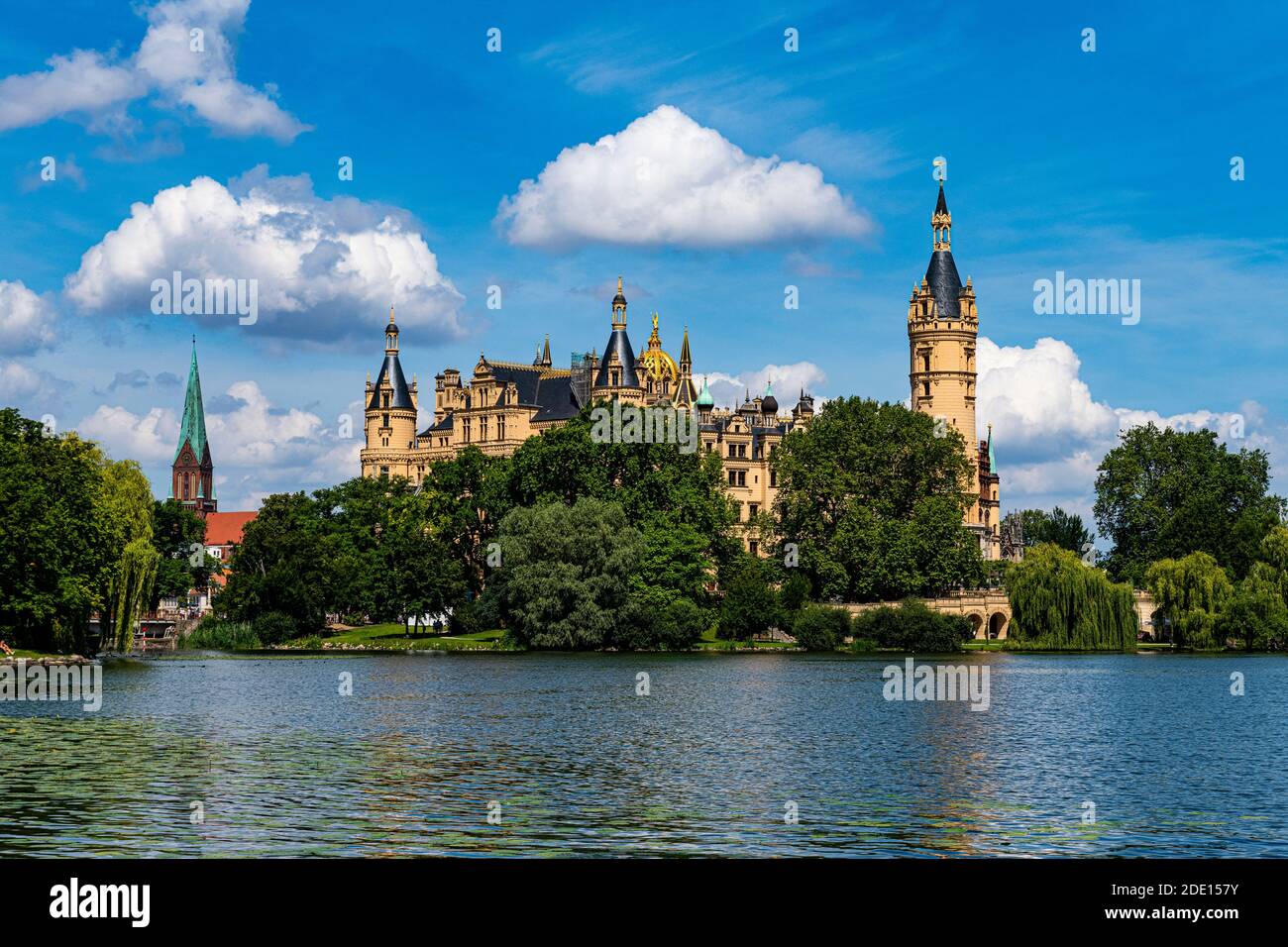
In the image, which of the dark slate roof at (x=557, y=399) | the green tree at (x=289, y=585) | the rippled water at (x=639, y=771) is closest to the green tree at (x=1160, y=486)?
the dark slate roof at (x=557, y=399)

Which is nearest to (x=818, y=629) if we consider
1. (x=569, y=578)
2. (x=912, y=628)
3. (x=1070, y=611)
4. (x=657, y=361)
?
(x=912, y=628)

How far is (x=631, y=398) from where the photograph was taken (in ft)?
445

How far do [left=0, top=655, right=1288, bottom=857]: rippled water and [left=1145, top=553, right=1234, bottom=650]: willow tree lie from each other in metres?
30.9

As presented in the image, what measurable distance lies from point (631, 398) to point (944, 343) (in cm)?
2682

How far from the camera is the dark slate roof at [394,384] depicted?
15675 centimetres

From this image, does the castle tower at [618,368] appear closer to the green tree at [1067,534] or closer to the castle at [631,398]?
the castle at [631,398]

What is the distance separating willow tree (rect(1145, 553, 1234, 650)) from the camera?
3482 inches

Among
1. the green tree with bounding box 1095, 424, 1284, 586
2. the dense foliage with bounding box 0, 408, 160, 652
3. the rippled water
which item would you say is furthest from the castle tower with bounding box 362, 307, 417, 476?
the rippled water

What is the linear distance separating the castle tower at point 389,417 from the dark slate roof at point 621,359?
24.8 meters

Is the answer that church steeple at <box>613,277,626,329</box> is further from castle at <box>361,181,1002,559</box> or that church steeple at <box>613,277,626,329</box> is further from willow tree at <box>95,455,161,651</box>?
willow tree at <box>95,455,161,651</box>

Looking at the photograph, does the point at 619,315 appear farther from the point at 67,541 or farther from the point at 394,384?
the point at 67,541
